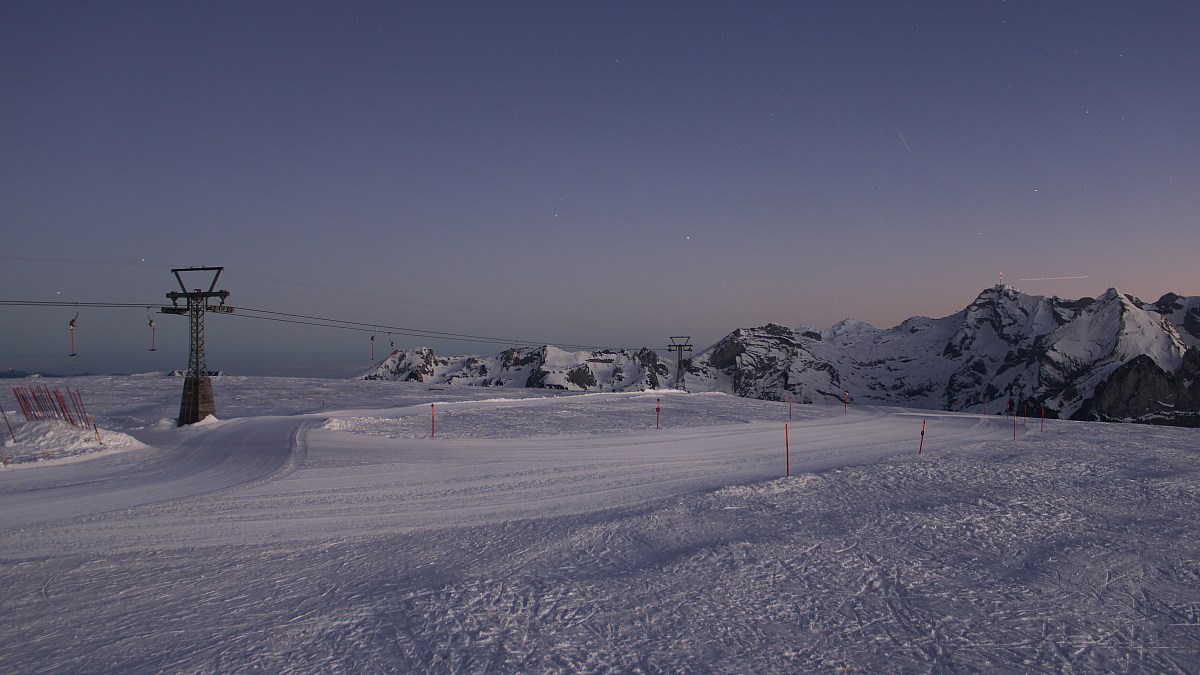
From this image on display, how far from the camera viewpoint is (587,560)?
9445 mm

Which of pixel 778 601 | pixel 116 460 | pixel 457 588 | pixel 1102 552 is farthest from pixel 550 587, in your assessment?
pixel 116 460

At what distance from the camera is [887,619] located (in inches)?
283

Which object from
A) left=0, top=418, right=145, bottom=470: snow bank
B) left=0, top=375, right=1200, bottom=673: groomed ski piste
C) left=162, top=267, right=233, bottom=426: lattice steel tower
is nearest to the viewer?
left=0, top=375, right=1200, bottom=673: groomed ski piste

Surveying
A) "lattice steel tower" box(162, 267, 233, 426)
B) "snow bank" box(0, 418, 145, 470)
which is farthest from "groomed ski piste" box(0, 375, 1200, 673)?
"lattice steel tower" box(162, 267, 233, 426)

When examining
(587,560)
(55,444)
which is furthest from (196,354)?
(587,560)

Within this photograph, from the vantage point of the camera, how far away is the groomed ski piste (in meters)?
6.54

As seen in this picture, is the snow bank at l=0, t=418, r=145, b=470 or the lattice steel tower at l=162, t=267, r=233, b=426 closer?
the snow bank at l=0, t=418, r=145, b=470

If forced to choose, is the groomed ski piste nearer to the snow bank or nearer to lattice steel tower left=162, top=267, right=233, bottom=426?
the snow bank

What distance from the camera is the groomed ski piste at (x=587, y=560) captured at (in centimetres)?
654

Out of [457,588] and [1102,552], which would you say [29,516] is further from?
[1102,552]

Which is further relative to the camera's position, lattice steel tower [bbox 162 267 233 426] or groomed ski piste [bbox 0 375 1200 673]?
lattice steel tower [bbox 162 267 233 426]

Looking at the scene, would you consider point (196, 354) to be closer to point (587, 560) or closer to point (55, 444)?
point (55, 444)

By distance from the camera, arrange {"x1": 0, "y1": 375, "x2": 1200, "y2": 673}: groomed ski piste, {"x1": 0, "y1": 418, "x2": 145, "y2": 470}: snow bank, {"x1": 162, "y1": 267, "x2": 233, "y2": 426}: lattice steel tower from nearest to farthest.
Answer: {"x1": 0, "y1": 375, "x2": 1200, "y2": 673}: groomed ski piste → {"x1": 0, "y1": 418, "x2": 145, "y2": 470}: snow bank → {"x1": 162, "y1": 267, "x2": 233, "y2": 426}: lattice steel tower

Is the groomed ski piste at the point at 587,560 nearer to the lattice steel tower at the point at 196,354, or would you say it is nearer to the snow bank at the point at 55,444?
the snow bank at the point at 55,444
